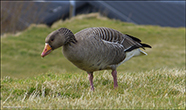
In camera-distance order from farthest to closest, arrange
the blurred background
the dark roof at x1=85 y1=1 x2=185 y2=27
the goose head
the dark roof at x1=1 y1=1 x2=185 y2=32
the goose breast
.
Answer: the dark roof at x1=85 y1=1 x2=185 y2=27 < the dark roof at x1=1 y1=1 x2=185 y2=32 < the blurred background < the goose breast < the goose head

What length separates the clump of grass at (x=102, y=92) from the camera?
4.21 meters

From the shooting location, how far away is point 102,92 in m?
A: 5.22

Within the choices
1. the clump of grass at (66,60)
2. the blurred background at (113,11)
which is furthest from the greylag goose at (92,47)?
the blurred background at (113,11)

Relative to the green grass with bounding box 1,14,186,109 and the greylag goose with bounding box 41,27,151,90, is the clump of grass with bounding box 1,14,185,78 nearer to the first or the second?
the green grass with bounding box 1,14,186,109

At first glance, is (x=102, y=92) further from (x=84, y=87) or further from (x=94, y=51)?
(x=94, y=51)

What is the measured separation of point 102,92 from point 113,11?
16383mm

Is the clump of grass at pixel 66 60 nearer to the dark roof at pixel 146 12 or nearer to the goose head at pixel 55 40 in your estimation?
the dark roof at pixel 146 12

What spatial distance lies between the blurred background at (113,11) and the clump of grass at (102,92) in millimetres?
13206

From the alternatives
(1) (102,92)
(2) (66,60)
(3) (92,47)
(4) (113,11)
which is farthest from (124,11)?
(3) (92,47)

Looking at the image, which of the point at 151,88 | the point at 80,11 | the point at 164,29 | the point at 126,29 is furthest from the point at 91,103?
the point at 80,11

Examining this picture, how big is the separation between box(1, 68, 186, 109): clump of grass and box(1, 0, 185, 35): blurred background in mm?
13206

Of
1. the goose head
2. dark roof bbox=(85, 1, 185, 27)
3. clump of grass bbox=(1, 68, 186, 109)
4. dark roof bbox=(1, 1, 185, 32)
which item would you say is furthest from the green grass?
dark roof bbox=(85, 1, 185, 27)

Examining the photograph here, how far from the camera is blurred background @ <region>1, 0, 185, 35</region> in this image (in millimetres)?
19328

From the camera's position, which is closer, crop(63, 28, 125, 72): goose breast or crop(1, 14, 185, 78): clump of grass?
crop(63, 28, 125, 72): goose breast
